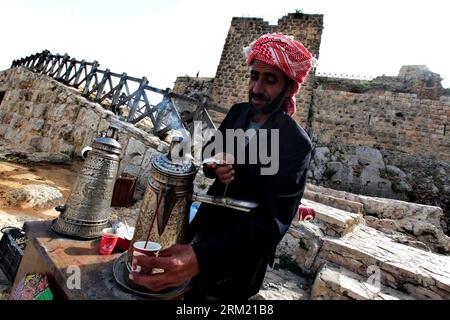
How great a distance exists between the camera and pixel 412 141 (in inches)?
448

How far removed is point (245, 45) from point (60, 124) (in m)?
10.00

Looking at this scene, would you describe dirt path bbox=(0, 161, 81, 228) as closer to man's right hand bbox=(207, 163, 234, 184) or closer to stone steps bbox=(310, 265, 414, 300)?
man's right hand bbox=(207, 163, 234, 184)

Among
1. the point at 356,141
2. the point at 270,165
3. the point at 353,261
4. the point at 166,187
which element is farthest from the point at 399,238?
the point at 356,141

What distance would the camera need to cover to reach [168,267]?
997 millimetres

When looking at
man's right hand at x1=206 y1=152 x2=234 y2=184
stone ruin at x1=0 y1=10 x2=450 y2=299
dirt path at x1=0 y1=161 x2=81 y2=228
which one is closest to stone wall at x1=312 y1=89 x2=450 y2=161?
stone ruin at x1=0 y1=10 x2=450 y2=299

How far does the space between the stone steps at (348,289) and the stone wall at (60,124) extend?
14.0 ft

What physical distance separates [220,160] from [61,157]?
313 inches

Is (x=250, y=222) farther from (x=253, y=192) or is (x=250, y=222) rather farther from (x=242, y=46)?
(x=242, y=46)

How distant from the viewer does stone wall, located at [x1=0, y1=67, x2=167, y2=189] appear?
20.0ft

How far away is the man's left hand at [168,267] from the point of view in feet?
3.29

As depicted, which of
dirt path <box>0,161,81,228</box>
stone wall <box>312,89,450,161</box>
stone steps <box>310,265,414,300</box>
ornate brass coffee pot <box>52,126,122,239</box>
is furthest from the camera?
stone wall <box>312,89,450,161</box>

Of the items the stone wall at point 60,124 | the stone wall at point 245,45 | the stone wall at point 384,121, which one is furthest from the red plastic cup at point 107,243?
the stone wall at point 245,45

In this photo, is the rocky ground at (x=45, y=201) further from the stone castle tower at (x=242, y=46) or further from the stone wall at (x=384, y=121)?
the stone wall at (x=384, y=121)

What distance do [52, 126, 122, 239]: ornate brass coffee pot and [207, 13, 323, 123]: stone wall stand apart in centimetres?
1219
